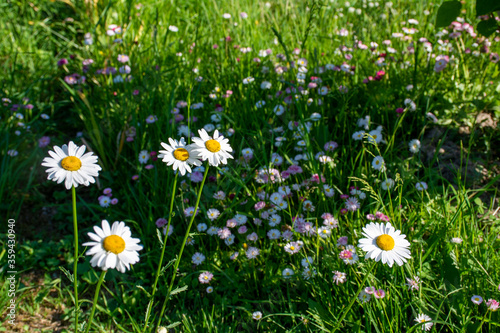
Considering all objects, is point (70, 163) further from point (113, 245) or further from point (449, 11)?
point (449, 11)

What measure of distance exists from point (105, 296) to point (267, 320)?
31.0 inches

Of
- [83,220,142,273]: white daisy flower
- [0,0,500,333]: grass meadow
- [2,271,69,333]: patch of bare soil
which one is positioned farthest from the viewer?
[2,271,69,333]: patch of bare soil

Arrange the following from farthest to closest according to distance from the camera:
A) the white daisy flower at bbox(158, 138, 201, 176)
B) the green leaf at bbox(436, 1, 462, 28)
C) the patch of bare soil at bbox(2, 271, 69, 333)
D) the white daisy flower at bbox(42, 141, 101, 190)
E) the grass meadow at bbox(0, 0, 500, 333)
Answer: the green leaf at bbox(436, 1, 462, 28)
the patch of bare soil at bbox(2, 271, 69, 333)
the grass meadow at bbox(0, 0, 500, 333)
the white daisy flower at bbox(158, 138, 201, 176)
the white daisy flower at bbox(42, 141, 101, 190)

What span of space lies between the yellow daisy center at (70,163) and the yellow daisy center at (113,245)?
0.73 feet

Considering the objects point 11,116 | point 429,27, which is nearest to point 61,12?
point 11,116

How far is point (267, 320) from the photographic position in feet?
5.50

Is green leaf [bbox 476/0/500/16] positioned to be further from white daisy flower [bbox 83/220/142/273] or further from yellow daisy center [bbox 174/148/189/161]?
white daisy flower [bbox 83/220/142/273]

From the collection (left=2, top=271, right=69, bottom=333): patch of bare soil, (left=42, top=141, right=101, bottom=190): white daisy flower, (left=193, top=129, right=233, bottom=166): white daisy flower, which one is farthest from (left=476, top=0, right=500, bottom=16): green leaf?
(left=2, top=271, right=69, bottom=333): patch of bare soil

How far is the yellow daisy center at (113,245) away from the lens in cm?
101

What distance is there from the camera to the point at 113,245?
3.31 feet

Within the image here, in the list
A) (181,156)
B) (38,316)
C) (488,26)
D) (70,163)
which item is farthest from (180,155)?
(488,26)

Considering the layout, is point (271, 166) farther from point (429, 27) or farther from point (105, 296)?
point (429, 27)

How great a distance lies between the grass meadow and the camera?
1531mm
